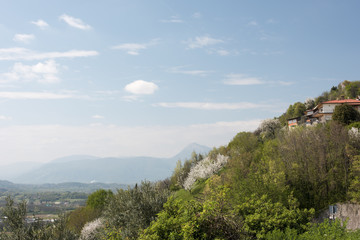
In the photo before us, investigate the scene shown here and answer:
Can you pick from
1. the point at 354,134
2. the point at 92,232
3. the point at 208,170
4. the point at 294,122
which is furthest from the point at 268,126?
the point at 92,232

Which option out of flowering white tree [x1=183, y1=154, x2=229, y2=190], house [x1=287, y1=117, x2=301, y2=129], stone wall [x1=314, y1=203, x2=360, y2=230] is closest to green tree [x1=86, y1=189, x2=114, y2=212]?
flowering white tree [x1=183, y1=154, x2=229, y2=190]

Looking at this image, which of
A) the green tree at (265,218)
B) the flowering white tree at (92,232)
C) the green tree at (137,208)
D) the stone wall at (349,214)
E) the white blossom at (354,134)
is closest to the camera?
the green tree at (137,208)

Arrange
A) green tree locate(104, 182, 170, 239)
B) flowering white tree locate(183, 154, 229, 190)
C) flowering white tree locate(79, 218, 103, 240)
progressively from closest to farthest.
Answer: green tree locate(104, 182, 170, 239) < flowering white tree locate(79, 218, 103, 240) < flowering white tree locate(183, 154, 229, 190)

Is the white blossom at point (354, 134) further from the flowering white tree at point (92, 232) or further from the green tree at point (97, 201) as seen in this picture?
the green tree at point (97, 201)

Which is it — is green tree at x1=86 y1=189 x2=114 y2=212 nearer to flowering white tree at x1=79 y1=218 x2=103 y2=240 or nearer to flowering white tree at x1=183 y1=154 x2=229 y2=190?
flowering white tree at x1=79 y1=218 x2=103 y2=240

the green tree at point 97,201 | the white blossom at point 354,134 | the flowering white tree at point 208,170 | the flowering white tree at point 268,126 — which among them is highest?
the flowering white tree at point 268,126

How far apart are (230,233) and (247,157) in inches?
1604

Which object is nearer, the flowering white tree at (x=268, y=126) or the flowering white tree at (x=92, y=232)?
the flowering white tree at (x=92, y=232)

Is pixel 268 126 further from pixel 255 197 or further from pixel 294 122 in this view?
pixel 255 197

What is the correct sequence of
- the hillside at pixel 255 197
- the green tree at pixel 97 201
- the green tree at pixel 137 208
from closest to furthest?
the hillside at pixel 255 197, the green tree at pixel 137 208, the green tree at pixel 97 201

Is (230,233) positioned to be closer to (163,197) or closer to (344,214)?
(163,197)

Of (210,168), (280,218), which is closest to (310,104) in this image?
(210,168)

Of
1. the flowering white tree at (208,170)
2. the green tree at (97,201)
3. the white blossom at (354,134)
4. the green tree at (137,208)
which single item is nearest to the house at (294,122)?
the flowering white tree at (208,170)

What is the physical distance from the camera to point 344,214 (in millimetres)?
41094
